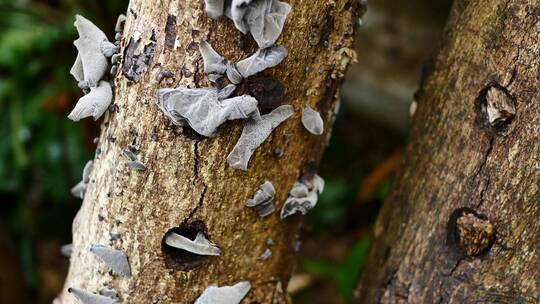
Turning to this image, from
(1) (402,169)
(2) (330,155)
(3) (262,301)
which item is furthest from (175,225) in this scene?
(2) (330,155)

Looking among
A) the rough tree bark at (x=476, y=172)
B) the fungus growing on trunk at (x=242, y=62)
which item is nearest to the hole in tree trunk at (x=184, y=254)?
the fungus growing on trunk at (x=242, y=62)

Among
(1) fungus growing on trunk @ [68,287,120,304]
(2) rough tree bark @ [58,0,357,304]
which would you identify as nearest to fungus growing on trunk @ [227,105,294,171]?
(2) rough tree bark @ [58,0,357,304]

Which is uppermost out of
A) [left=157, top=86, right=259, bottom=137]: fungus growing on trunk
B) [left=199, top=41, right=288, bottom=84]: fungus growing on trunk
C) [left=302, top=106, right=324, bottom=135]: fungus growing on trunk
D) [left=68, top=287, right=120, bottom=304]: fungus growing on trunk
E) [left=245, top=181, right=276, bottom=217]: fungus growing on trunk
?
[left=199, top=41, right=288, bottom=84]: fungus growing on trunk

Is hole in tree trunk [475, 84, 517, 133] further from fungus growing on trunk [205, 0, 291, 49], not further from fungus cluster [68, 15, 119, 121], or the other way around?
fungus cluster [68, 15, 119, 121]

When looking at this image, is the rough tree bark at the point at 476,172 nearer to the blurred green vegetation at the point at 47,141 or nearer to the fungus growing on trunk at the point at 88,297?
the fungus growing on trunk at the point at 88,297

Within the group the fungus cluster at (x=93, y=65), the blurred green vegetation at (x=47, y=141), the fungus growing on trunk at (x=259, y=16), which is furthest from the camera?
the blurred green vegetation at (x=47, y=141)

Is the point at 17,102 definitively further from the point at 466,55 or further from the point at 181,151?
the point at 466,55

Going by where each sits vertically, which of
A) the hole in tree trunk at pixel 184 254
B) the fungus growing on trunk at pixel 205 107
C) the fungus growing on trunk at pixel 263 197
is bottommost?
the hole in tree trunk at pixel 184 254
